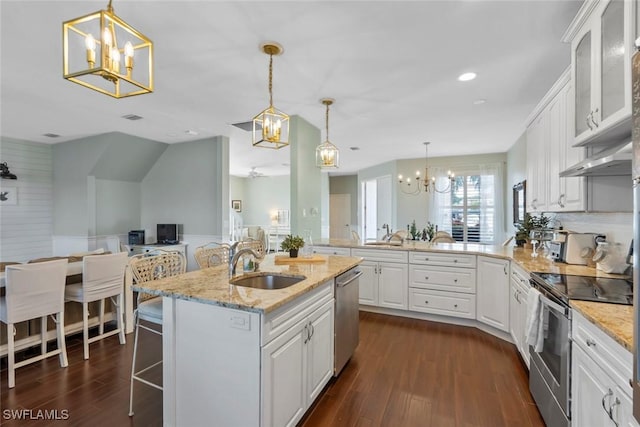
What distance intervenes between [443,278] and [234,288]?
272 centimetres

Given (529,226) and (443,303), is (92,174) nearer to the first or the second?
(443,303)

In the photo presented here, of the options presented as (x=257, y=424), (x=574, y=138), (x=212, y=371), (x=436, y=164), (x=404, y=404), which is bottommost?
(x=404, y=404)

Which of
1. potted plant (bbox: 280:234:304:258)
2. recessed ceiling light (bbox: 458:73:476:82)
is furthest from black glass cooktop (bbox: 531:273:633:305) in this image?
recessed ceiling light (bbox: 458:73:476:82)

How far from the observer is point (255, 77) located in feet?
9.82

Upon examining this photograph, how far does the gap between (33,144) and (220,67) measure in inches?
212

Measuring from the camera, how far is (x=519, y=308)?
268 centimetres

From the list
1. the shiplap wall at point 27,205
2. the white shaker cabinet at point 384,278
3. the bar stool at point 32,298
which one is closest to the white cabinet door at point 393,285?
the white shaker cabinet at point 384,278

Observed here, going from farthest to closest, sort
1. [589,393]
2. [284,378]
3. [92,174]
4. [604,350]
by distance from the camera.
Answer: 1. [92,174]
2. [284,378]
3. [589,393]
4. [604,350]

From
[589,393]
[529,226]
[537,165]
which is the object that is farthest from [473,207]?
[589,393]

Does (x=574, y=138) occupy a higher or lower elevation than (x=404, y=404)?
higher

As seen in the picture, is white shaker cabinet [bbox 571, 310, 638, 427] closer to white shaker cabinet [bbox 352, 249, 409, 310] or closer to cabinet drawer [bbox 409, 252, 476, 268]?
cabinet drawer [bbox 409, 252, 476, 268]

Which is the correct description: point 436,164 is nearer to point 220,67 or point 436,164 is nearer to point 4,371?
point 220,67

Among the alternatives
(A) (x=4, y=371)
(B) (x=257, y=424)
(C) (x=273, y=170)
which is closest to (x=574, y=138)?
(B) (x=257, y=424)

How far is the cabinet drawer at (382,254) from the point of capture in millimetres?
3771
